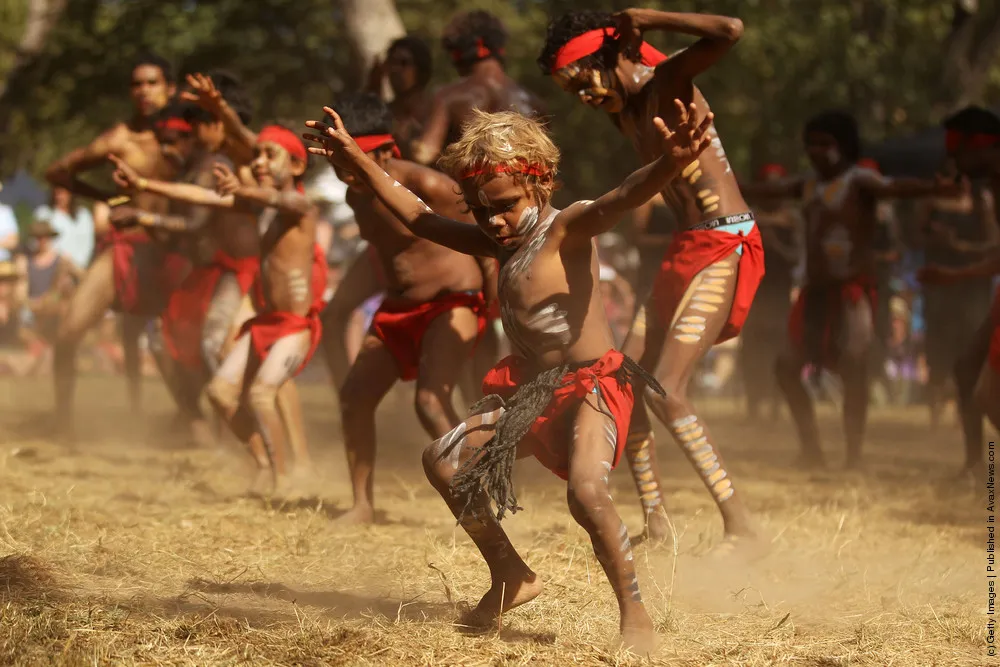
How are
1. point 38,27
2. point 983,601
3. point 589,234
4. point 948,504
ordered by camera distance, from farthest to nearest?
point 38,27
point 948,504
point 983,601
point 589,234

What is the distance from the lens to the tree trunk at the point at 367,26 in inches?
419

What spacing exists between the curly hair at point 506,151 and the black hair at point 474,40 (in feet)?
11.4

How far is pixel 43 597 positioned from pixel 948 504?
4.51 m

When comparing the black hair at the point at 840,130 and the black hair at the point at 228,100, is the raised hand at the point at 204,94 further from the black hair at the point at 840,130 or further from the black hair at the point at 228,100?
the black hair at the point at 840,130

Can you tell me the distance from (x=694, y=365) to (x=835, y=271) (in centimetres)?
288

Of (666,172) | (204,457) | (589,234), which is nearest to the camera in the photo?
(666,172)

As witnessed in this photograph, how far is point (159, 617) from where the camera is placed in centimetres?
395

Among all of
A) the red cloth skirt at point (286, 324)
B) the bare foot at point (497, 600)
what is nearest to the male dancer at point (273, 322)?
the red cloth skirt at point (286, 324)

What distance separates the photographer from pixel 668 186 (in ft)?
17.9

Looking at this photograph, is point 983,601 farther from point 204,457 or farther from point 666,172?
point 204,457

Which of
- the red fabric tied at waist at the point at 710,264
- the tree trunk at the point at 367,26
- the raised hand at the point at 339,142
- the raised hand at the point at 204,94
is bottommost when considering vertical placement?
the red fabric tied at waist at the point at 710,264

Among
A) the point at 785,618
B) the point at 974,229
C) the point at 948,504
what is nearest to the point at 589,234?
the point at 785,618

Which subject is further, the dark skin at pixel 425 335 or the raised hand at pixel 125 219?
the raised hand at pixel 125 219

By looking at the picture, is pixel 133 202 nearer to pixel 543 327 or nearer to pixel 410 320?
→ pixel 410 320
